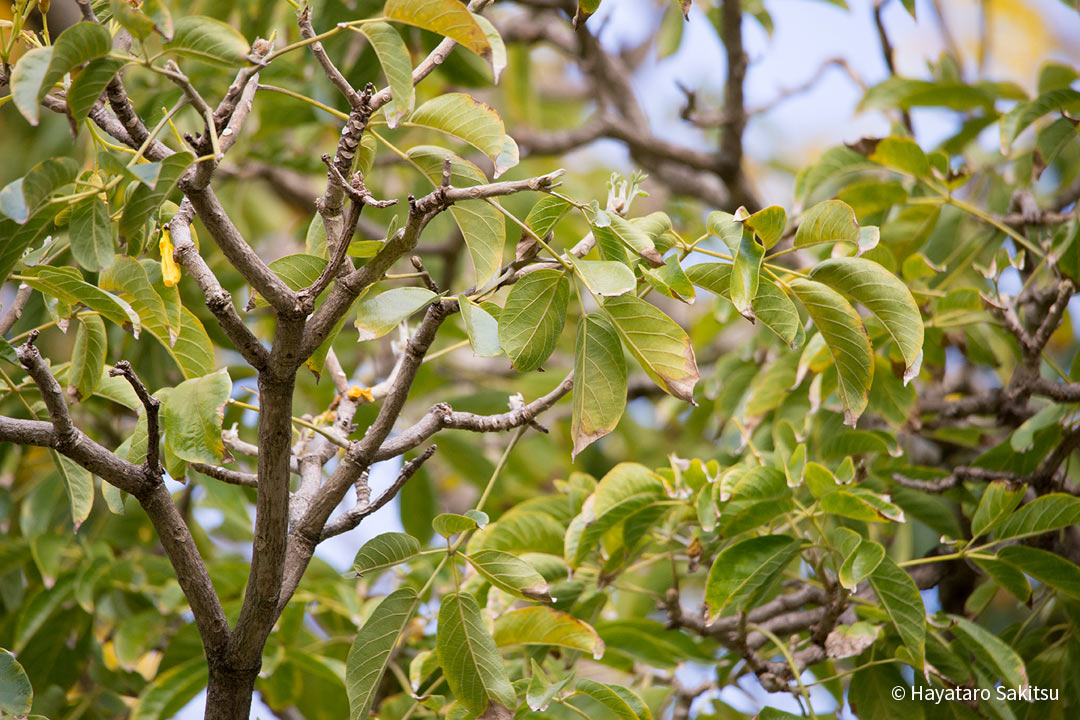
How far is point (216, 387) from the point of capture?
824mm

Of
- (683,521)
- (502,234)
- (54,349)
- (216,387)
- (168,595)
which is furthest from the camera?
(54,349)

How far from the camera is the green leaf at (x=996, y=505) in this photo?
1.20 metres

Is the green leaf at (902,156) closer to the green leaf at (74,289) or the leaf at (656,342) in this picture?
the leaf at (656,342)

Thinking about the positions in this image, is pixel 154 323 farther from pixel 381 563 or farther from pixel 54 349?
pixel 54 349

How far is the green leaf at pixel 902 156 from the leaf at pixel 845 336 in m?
0.67

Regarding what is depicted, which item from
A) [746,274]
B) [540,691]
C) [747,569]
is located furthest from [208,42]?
[747,569]

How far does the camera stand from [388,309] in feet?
2.92

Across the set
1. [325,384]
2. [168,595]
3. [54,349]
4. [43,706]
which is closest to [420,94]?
[325,384]

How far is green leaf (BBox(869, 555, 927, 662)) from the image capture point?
3.68ft

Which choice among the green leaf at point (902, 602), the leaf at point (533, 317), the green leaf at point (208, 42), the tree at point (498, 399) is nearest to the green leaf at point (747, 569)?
the tree at point (498, 399)

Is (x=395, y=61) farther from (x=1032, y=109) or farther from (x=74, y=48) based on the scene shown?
(x=1032, y=109)

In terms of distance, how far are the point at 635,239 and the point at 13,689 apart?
2.48ft

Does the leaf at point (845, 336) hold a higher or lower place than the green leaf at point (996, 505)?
higher

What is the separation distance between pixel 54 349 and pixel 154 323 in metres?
1.72
